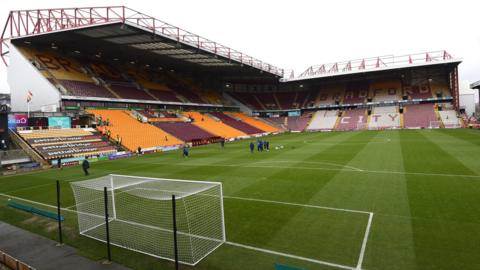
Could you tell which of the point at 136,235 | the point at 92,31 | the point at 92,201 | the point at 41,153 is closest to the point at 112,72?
the point at 92,31

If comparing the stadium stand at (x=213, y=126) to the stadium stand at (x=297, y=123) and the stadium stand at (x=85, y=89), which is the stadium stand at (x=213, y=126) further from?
the stadium stand at (x=297, y=123)

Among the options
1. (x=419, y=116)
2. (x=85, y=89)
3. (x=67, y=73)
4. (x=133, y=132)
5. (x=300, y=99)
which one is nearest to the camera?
(x=133, y=132)

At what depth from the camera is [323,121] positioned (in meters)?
68.2

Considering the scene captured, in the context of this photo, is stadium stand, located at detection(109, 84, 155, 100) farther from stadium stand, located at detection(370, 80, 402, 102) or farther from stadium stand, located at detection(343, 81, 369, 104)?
stadium stand, located at detection(370, 80, 402, 102)

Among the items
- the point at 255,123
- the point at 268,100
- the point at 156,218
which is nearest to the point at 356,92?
the point at 268,100

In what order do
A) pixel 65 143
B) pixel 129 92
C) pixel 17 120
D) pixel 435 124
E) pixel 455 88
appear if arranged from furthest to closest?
pixel 455 88 < pixel 435 124 < pixel 129 92 < pixel 17 120 < pixel 65 143

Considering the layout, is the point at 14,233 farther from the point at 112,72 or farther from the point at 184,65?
the point at 184,65

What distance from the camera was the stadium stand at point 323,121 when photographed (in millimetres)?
66113

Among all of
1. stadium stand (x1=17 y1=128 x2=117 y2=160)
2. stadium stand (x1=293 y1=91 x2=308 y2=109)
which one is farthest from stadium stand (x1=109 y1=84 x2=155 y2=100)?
stadium stand (x1=293 y1=91 x2=308 y2=109)

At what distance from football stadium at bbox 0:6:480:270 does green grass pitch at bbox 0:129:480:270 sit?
0.06 m

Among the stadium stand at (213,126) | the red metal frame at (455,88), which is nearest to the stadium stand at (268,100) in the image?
the stadium stand at (213,126)

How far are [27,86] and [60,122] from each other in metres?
10.0

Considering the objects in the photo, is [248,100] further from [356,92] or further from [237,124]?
[356,92]

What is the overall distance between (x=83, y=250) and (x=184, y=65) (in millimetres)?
53693
